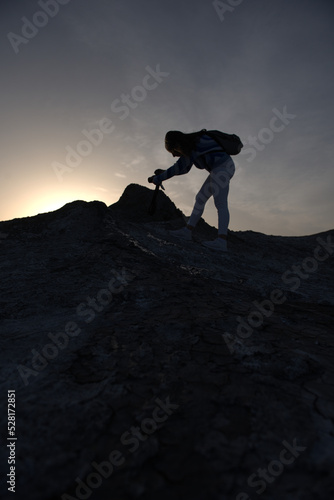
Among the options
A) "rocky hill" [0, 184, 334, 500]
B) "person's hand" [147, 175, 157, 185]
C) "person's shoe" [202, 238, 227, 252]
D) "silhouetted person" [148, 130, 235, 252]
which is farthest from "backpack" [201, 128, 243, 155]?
"rocky hill" [0, 184, 334, 500]

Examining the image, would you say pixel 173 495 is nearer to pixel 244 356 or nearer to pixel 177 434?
pixel 177 434

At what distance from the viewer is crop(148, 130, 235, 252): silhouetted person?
334 cm

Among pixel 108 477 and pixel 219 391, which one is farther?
pixel 219 391

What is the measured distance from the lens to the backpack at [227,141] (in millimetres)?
3346

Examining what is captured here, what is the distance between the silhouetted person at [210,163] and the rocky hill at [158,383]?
131cm

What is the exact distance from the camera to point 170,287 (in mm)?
1847

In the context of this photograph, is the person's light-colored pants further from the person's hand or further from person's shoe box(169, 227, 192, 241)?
the person's hand

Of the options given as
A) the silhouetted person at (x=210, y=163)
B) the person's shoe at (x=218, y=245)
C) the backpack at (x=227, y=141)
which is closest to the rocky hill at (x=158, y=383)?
the person's shoe at (x=218, y=245)

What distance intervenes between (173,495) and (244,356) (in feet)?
1.96

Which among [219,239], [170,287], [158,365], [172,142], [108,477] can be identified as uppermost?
[172,142]

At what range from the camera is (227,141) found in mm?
3357

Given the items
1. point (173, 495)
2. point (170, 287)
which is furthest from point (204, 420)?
point (170, 287)

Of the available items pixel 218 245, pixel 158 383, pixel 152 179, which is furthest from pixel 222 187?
pixel 158 383

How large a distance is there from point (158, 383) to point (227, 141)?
9.90ft
